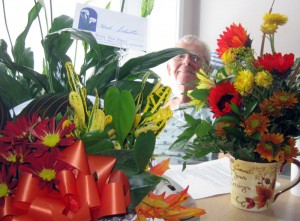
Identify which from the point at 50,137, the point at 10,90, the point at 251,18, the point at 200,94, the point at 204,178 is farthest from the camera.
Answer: the point at 251,18

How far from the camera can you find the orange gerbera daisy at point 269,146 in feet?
2.19

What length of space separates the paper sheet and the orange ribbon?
0.51m

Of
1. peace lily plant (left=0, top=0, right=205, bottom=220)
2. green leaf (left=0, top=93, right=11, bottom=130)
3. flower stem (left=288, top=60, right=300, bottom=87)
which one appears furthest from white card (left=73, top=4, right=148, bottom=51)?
flower stem (left=288, top=60, right=300, bottom=87)

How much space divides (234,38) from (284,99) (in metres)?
0.16

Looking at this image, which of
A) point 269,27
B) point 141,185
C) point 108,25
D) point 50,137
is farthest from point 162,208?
point 269,27

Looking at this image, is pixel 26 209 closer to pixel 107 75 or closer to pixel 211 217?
pixel 107 75

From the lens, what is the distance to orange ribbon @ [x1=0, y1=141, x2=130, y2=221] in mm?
319

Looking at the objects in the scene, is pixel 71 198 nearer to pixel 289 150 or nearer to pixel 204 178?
pixel 289 150

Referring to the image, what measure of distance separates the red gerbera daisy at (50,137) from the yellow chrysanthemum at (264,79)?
1.41 ft

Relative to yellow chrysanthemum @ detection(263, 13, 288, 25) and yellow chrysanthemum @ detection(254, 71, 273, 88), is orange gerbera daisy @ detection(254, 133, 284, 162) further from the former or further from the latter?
yellow chrysanthemum @ detection(263, 13, 288, 25)

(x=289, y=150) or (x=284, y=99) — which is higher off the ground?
(x=284, y=99)

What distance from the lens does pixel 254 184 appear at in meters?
0.74

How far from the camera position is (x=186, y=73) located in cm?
179

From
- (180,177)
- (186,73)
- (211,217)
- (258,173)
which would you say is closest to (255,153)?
(258,173)
